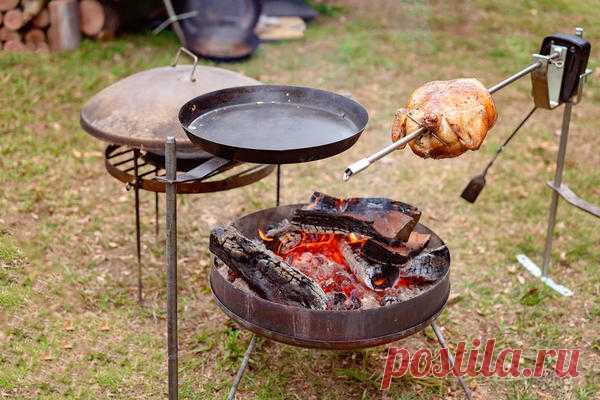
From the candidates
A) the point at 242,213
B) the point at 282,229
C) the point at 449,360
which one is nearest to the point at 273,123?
the point at 282,229

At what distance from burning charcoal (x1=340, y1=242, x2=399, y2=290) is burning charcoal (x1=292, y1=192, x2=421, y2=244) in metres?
0.13

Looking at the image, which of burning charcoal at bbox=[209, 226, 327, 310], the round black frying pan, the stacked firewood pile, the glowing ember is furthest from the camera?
the stacked firewood pile

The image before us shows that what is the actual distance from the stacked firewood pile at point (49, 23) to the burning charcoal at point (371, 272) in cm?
572

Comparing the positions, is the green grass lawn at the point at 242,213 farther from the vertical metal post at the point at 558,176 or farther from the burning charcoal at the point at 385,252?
the burning charcoal at the point at 385,252

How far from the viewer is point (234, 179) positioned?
4.26 m

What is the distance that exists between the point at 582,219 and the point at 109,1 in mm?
6037

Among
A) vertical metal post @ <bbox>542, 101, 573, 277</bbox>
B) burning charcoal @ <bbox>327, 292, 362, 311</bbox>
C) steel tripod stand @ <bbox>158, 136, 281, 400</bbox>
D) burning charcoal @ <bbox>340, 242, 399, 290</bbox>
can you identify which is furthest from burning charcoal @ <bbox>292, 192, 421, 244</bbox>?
vertical metal post @ <bbox>542, 101, 573, 277</bbox>

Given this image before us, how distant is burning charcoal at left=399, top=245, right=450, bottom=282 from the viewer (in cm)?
356

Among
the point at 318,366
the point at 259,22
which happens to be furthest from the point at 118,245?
the point at 259,22

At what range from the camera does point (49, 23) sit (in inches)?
316

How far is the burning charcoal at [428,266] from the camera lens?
11.7 feet

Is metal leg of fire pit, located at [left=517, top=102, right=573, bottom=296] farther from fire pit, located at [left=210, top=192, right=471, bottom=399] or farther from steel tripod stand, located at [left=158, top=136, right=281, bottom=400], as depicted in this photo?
steel tripod stand, located at [left=158, top=136, right=281, bottom=400]

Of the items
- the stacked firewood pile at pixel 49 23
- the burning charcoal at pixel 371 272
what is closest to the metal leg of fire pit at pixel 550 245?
the burning charcoal at pixel 371 272

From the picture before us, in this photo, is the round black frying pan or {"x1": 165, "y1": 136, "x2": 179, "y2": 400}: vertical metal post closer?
{"x1": 165, "y1": 136, "x2": 179, "y2": 400}: vertical metal post
